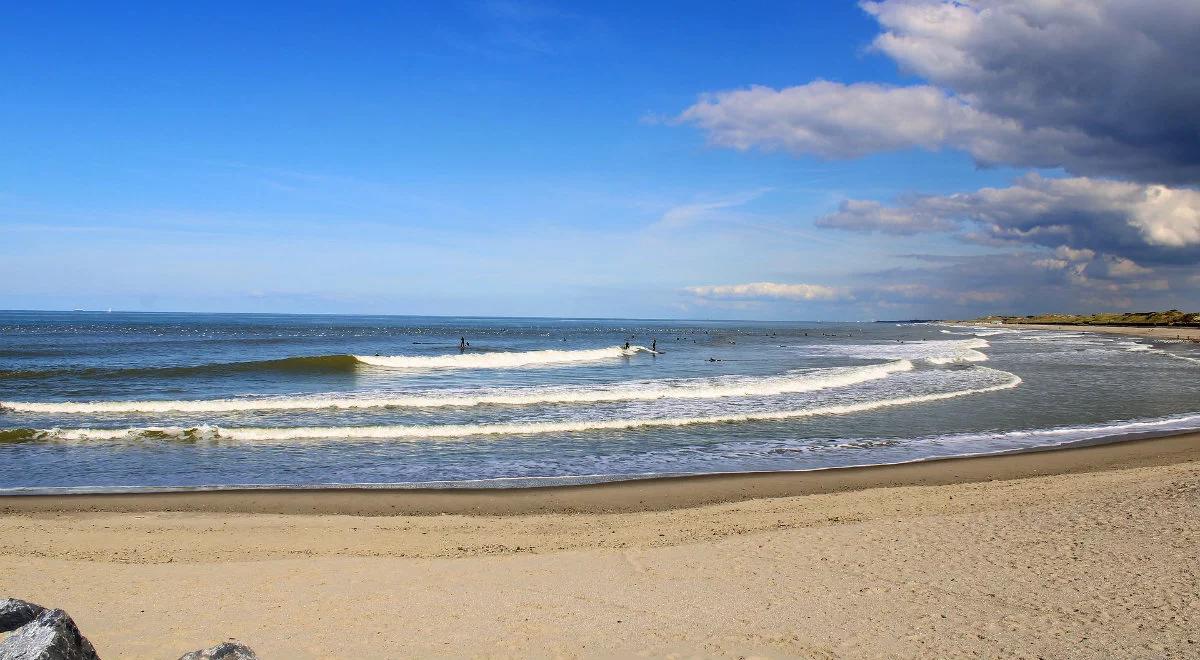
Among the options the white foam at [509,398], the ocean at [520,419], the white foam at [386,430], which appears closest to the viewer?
the ocean at [520,419]

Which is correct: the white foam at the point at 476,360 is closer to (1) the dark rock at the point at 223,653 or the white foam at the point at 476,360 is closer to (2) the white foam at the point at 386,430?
(2) the white foam at the point at 386,430

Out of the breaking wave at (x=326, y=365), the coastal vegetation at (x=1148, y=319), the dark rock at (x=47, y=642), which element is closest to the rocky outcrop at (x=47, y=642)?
the dark rock at (x=47, y=642)

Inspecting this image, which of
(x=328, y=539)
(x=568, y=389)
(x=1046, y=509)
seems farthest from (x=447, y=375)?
(x=1046, y=509)

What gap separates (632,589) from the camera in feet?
23.8

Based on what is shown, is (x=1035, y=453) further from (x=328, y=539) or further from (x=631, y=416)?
(x=328, y=539)

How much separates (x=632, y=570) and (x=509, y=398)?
54.1 ft

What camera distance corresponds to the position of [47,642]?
177 inches

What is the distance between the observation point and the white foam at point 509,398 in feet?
70.4

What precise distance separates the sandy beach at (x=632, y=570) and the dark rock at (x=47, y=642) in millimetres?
1163

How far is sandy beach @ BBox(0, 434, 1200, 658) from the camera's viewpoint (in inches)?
238

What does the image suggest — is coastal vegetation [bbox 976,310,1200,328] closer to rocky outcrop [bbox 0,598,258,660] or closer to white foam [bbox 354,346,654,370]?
white foam [bbox 354,346,654,370]

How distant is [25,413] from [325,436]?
10707 millimetres

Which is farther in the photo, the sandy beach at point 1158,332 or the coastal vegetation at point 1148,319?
the coastal vegetation at point 1148,319

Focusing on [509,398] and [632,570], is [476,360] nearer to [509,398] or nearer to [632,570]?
[509,398]
